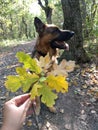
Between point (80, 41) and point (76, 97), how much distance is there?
206 centimetres

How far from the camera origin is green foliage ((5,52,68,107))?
3.77 feet

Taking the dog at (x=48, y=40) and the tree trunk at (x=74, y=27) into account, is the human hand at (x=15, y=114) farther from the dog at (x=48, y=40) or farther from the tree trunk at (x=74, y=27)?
the tree trunk at (x=74, y=27)

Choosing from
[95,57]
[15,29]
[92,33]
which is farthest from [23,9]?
[95,57]

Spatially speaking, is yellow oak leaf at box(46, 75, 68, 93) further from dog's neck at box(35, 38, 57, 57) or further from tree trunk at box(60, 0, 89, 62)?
tree trunk at box(60, 0, 89, 62)

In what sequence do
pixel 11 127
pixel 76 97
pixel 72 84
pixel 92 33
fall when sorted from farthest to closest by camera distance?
pixel 92 33
pixel 72 84
pixel 76 97
pixel 11 127

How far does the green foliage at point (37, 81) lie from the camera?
1150 mm

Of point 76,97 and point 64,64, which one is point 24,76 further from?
point 76,97

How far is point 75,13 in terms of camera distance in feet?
22.5

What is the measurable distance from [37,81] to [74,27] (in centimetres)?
584

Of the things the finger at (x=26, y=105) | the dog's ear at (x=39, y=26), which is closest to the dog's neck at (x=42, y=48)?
the dog's ear at (x=39, y=26)

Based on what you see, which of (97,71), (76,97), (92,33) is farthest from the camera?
(92,33)

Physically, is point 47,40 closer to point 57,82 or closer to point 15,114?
point 15,114

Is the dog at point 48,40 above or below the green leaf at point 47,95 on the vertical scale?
below

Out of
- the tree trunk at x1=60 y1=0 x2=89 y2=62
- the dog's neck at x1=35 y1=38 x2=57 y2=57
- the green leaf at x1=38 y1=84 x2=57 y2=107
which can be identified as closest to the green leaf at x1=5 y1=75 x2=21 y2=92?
the green leaf at x1=38 y1=84 x2=57 y2=107
